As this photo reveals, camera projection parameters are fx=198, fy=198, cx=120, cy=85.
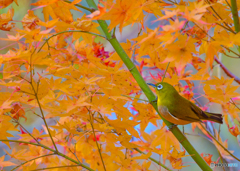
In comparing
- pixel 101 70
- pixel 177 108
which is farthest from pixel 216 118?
pixel 101 70

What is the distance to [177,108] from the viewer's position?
0.57m

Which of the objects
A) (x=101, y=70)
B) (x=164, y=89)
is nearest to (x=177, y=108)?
(x=164, y=89)

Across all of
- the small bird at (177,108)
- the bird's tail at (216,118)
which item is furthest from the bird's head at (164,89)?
the bird's tail at (216,118)

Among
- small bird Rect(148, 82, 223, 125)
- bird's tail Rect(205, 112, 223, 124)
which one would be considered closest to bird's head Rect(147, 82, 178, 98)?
small bird Rect(148, 82, 223, 125)

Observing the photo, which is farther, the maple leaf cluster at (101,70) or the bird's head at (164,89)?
the bird's head at (164,89)

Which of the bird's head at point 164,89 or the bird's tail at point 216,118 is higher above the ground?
the bird's head at point 164,89

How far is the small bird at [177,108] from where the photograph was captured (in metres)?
0.55

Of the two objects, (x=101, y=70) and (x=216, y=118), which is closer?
(x=101, y=70)

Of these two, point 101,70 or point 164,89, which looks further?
point 164,89

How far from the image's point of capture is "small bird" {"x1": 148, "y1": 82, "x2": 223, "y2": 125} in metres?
0.55

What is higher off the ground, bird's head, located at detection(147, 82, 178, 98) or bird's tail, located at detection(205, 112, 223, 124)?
bird's head, located at detection(147, 82, 178, 98)

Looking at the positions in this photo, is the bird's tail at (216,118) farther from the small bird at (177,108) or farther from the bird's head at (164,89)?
the bird's head at (164,89)

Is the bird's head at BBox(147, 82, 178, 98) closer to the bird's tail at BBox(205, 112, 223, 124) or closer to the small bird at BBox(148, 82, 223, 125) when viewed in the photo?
the small bird at BBox(148, 82, 223, 125)

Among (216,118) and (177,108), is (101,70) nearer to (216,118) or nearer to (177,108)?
(177,108)
